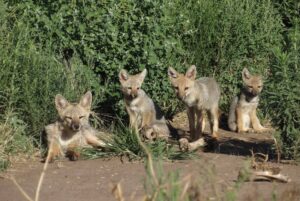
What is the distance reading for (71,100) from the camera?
10438 millimetres

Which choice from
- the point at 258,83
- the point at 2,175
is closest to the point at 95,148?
the point at 2,175

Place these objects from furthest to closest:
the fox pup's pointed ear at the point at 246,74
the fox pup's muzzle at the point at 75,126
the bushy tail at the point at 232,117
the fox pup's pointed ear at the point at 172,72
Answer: the bushy tail at the point at 232,117, the fox pup's pointed ear at the point at 246,74, the fox pup's pointed ear at the point at 172,72, the fox pup's muzzle at the point at 75,126

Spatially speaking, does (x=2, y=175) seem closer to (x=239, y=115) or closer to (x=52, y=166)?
(x=52, y=166)

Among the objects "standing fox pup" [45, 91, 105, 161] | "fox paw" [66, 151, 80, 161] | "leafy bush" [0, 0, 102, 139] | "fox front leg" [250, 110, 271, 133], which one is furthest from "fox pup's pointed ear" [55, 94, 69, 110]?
"fox front leg" [250, 110, 271, 133]

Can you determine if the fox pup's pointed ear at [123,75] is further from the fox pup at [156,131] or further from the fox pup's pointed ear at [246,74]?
the fox pup's pointed ear at [246,74]

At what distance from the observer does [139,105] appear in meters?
11.0

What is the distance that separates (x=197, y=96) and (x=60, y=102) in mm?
2431

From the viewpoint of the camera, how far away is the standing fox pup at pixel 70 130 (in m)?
9.60

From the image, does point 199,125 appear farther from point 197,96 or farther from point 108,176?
point 108,176

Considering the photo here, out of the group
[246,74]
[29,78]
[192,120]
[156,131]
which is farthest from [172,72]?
[29,78]

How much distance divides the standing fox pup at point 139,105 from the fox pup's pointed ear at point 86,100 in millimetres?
986

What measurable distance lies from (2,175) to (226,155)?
2.95 metres

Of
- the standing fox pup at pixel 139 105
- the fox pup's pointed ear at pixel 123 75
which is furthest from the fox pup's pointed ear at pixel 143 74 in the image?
the fox pup's pointed ear at pixel 123 75

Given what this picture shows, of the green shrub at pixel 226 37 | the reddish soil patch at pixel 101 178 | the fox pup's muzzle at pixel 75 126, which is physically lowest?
the reddish soil patch at pixel 101 178
